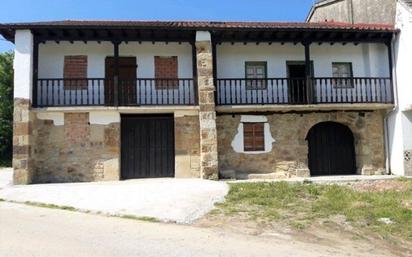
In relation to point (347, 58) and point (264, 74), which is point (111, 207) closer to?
point (264, 74)

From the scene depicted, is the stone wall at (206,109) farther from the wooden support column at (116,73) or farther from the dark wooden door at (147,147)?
the wooden support column at (116,73)

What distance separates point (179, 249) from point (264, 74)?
1041 centimetres

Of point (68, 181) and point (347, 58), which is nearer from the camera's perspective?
point (68, 181)

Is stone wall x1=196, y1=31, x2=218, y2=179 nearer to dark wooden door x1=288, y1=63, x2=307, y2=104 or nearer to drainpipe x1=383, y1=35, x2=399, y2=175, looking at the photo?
dark wooden door x1=288, y1=63, x2=307, y2=104

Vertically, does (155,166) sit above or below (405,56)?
below

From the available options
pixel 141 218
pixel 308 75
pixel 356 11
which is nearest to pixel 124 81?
pixel 308 75

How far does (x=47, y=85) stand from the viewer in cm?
1419

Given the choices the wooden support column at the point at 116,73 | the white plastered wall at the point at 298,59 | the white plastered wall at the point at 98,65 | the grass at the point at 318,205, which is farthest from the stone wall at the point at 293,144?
the wooden support column at the point at 116,73

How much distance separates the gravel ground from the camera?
9.22 metres

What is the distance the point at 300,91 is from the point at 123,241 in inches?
409

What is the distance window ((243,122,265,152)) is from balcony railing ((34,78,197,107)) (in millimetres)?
2154

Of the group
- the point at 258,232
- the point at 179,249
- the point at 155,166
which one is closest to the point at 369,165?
the point at 155,166

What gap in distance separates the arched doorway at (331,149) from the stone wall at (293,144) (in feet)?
1.46

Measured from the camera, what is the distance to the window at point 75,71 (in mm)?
14508
